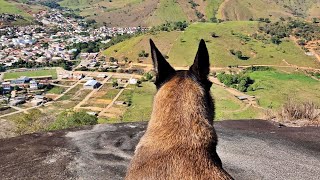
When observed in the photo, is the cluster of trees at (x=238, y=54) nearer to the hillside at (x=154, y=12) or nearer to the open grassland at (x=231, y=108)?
the open grassland at (x=231, y=108)

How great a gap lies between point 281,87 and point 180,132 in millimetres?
52890

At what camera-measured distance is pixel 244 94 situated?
51500 millimetres

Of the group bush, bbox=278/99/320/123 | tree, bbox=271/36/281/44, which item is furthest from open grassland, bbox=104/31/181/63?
bush, bbox=278/99/320/123

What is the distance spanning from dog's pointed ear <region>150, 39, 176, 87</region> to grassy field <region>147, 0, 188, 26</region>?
4919 inches

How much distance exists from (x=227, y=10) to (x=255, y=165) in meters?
133

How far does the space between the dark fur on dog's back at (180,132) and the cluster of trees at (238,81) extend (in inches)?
2011

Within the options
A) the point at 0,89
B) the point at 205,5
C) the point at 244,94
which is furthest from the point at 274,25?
the point at 0,89

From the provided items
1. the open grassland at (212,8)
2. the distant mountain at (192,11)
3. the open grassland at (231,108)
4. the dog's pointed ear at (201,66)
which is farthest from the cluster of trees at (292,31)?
the dog's pointed ear at (201,66)

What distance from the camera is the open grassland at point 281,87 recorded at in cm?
4624

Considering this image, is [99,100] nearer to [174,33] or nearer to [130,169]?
[174,33]

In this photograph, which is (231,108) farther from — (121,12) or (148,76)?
(121,12)

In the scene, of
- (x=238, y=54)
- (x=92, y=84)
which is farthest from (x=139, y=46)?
(x=92, y=84)

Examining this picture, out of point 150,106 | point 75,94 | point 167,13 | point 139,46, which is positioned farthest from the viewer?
point 167,13

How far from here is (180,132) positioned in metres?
2.80
